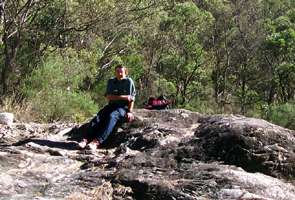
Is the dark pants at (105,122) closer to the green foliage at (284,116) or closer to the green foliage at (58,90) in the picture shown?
the green foliage at (58,90)

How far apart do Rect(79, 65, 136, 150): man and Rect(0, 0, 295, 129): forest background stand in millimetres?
5736

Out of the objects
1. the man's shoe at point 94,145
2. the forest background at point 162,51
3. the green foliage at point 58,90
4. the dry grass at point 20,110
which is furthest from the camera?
the forest background at point 162,51

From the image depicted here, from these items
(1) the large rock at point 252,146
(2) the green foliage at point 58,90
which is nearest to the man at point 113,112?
(1) the large rock at point 252,146

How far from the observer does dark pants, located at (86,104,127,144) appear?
704 cm

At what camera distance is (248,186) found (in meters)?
5.05

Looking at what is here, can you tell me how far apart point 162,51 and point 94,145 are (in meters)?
25.2

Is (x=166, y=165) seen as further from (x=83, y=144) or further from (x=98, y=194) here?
(x=83, y=144)

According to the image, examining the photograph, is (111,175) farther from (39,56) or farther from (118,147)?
(39,56)

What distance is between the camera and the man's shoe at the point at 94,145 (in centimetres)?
672

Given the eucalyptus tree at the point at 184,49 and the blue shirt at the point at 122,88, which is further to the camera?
the eucalyptus tree at the point at 184,49

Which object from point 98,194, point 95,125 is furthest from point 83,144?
point 98,194

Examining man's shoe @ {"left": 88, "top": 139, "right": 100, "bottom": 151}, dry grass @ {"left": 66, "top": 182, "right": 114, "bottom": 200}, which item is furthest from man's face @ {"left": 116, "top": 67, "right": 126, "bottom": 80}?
dry grass @ {"left": 66, "top": 182, "right": 114, "bottom": 200}

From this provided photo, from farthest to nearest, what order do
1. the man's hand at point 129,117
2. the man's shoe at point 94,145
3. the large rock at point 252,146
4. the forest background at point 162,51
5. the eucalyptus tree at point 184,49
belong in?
the eucalyptus tree at point 184,49
the forest background at point 162,51
the man's hand at point 129,117
the man's shoe at point 94,145
the large rock at point 252,146

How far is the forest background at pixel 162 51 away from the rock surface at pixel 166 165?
→ 697 cm
